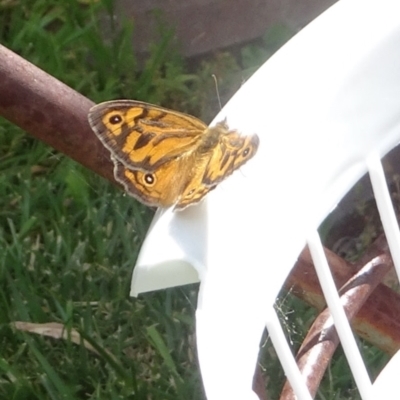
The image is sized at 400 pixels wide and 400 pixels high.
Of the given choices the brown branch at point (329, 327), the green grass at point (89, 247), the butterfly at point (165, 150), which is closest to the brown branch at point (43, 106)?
the butterfly at point (165, 150)

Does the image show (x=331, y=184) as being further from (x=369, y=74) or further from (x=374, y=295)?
(x=374, y=295)

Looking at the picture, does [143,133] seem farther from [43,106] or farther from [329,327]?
[329,327]

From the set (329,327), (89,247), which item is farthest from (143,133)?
(89,247)

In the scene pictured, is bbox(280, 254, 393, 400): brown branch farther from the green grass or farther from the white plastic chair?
the green grass

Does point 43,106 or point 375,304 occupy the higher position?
point 43,106

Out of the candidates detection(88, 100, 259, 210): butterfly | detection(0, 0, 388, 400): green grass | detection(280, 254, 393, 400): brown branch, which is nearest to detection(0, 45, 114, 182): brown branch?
detection(88, 100, 259, 210): butterfly
